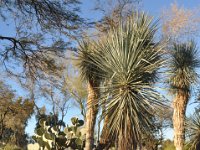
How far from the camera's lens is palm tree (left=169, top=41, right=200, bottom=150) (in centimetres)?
1591

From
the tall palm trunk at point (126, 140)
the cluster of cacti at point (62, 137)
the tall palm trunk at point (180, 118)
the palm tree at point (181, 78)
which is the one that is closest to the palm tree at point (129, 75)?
the tall palm trunk at point (126, 140)

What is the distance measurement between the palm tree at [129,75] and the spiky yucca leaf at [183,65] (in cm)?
298

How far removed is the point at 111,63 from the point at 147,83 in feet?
4.80

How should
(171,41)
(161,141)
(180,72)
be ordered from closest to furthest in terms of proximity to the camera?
(180,72) < (171,41) < (161,141)

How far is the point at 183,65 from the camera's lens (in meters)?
16.8

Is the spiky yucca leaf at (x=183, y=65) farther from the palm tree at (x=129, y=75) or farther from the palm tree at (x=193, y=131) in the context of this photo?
the palm tree at (x=129, y=75)

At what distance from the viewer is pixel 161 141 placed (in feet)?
97.2

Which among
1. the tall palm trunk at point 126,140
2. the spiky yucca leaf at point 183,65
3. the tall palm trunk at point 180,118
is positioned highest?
the spiky yucca leaf at point 183,65

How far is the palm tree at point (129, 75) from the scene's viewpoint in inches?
468

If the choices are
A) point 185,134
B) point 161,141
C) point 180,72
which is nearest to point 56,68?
point 180,72

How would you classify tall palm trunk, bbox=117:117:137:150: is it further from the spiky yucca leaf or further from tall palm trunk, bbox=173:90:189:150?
the spiky yucca leaf

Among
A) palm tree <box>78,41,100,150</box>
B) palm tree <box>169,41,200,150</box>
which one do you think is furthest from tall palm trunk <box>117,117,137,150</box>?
palm tree <box>169,41,200,150</box>

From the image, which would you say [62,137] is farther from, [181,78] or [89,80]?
[181,78]

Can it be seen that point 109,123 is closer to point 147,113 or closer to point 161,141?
point 147,113
